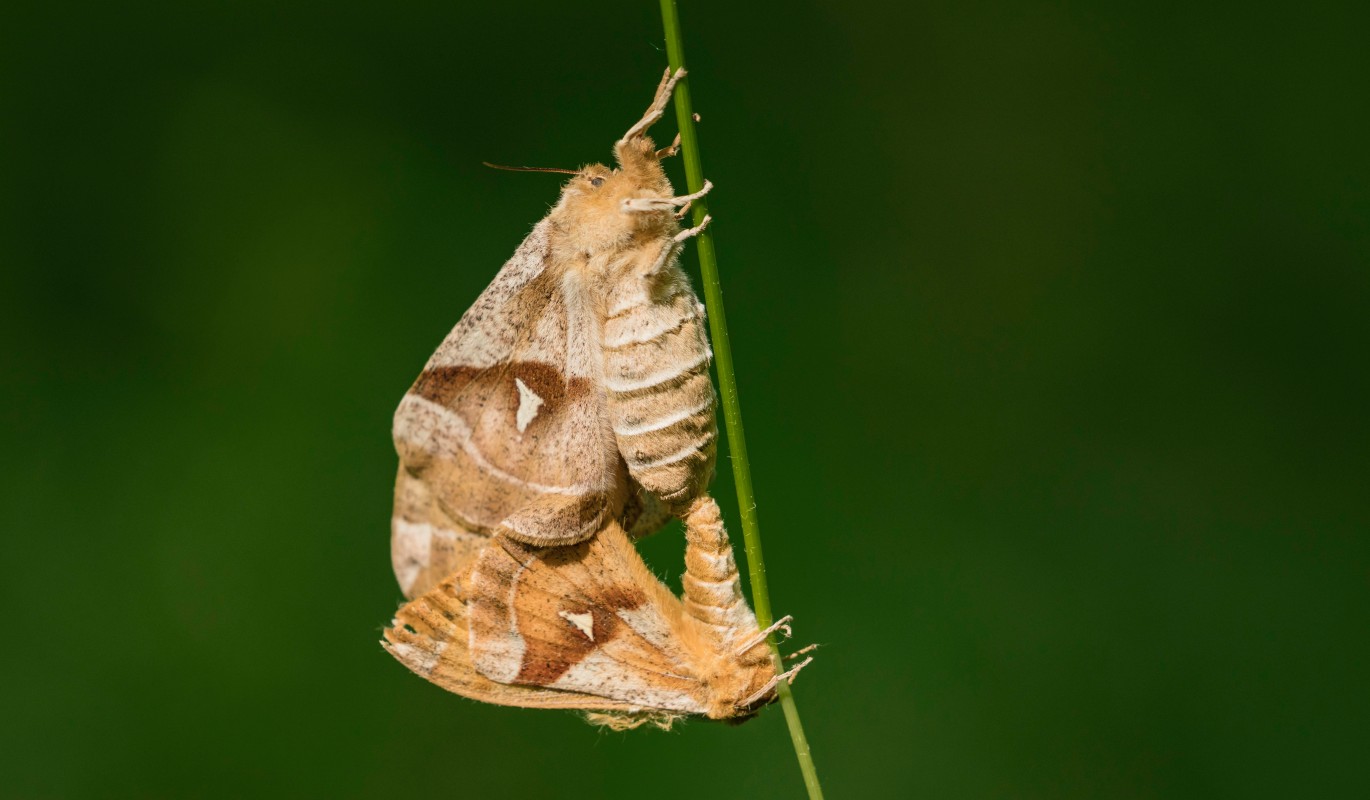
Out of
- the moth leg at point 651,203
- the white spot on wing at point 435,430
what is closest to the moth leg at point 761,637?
the white spot on wing at point 435,430

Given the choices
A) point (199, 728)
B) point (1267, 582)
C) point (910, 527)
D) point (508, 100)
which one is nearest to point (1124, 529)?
point (1267, 582)

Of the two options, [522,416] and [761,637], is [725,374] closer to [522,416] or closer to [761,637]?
[761,637]

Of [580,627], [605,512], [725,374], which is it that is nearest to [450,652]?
[580,627]

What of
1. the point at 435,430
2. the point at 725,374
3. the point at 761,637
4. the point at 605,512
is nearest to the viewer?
the point at 725,374

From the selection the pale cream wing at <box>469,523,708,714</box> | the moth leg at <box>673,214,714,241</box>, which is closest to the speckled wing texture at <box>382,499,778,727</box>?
the pale cream wing at <box>469,523,708,714</box>

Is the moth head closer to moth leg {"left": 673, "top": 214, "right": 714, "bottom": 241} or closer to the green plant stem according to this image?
moth leg {"left": 673, "top": 214, "right": 714, "bottom": 241}

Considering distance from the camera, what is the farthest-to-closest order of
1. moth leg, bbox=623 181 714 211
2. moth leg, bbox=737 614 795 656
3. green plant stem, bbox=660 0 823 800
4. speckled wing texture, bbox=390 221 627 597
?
1. speckled wing texture, bbox=390 221 627 597
2. moth leg, bbox=623 181 714 211
3. moth leg, bbox=737 614 795 656
4. green plant stem, bbox=660 0 823 800

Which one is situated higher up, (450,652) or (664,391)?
(664,391)
